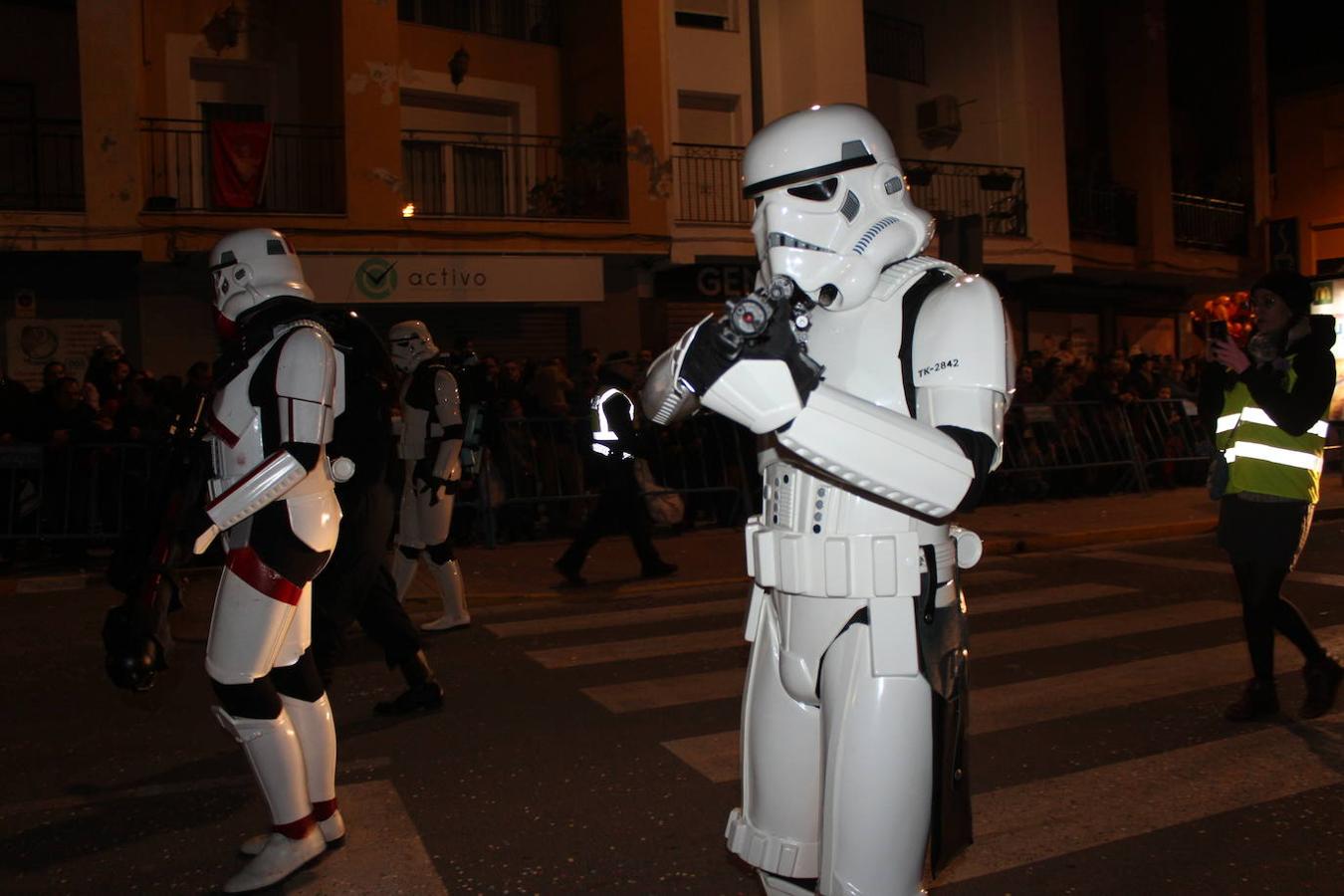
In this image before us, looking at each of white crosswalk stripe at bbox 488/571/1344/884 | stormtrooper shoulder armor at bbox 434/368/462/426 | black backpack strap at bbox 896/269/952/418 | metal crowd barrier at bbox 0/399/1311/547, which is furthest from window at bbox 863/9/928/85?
black backpack strap at bbox 896/269/952/418

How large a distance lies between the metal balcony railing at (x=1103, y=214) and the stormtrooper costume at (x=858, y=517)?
21590 mm

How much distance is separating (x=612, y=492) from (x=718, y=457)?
354cm

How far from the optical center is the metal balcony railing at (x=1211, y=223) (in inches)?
994

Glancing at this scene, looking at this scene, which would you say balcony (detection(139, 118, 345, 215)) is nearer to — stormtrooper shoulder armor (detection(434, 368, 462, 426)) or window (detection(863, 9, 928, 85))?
stormtrooper shoulder armor (detection(434, 368, 462, 426))

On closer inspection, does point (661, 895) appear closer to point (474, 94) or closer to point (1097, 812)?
point (1097, 812)

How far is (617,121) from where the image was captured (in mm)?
18141

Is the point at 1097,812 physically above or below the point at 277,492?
below

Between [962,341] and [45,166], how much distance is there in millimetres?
16788

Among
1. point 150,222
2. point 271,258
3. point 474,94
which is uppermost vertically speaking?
point 474,94

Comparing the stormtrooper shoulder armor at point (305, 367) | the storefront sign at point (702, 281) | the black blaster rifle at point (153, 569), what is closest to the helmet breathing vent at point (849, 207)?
the stormtrooper shoulder armor at point (305, 367)

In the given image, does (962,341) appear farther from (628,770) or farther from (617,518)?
(617,518)

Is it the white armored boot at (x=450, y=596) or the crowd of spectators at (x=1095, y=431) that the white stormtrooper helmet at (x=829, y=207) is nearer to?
the white armored boot at (x=450, y=596)

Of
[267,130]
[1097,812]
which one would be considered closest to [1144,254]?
[267,130]

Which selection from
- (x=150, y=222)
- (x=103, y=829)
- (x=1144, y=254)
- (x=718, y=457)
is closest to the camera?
(x=103, y=829)
